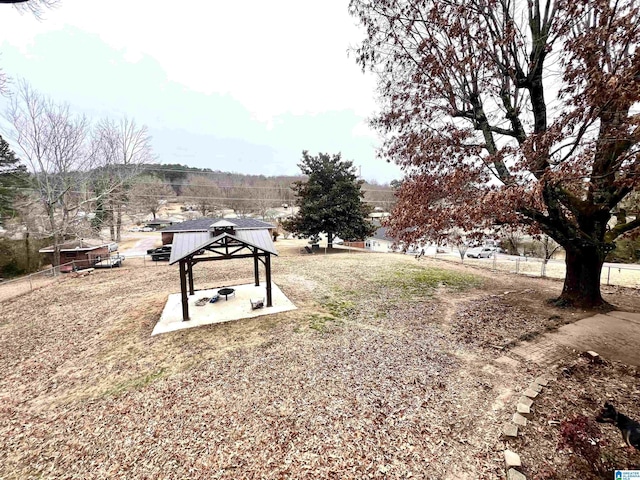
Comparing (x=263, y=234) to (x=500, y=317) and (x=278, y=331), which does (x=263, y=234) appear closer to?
(x=278, y=331)

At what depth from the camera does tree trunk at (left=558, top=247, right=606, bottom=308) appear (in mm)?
6777

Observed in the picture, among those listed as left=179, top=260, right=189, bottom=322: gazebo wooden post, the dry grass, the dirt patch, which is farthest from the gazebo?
the dirt patch

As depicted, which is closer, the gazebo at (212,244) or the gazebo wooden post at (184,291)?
the gazebo wooden post at (184,291)

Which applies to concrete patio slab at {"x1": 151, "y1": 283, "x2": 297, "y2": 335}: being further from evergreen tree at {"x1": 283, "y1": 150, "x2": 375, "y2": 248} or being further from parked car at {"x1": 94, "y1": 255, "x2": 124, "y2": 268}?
evergreen tree at {"x1": 283, "y1": 150, "x2": 375, "y2": 248}

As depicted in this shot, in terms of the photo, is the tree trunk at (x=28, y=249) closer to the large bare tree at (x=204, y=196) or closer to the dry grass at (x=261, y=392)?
the dry grass at (x=261, y=392)

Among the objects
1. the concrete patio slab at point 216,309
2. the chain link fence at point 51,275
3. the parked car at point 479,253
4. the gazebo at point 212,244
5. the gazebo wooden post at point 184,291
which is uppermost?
the gazebo at point 212,244

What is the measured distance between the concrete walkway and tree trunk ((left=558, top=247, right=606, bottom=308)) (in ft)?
2.51

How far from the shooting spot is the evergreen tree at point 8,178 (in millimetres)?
15172

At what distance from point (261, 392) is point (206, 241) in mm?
4399

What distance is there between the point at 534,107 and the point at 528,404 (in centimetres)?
686

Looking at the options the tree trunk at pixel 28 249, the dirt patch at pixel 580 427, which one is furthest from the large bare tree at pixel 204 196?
the dirt patch at pixel 580 427

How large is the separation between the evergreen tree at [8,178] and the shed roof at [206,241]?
47.7ft

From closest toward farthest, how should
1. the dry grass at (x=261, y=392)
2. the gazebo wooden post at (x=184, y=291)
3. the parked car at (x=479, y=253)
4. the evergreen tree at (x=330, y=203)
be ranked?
1. the dry grass at (x=261, y=392)
2. the gazebo wooden post at (x=184, y=291)
3. the evergreen tree at (x=330, y=203)
4. the parked car at (x=479, y=253)

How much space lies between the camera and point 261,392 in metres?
4.06
